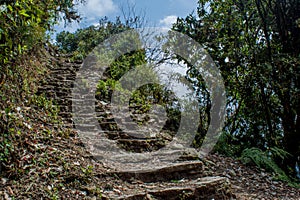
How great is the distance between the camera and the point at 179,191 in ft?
10.1

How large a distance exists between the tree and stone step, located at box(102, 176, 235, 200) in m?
3.14

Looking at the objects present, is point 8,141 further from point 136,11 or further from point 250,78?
point 136,11

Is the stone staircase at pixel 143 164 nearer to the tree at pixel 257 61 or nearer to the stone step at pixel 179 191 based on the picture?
the stone step at pixel 179 191

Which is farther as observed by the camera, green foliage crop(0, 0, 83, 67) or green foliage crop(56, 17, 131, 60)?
green foliage crop(56, 17, 131, 60)

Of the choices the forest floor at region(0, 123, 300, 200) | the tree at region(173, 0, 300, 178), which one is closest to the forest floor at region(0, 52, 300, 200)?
the forest floor at region(0, 123, 300, 200)

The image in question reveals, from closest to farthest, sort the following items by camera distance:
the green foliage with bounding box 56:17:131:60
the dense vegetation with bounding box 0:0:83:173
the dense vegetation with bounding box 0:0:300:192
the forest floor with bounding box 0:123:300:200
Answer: the forest floor with bounding box 0:123:300:200, the dense vegetation with bounding box 0:0:83:173, the dense vegetation with bounding box 0:0:300:192, the green foliage with bounding box 56:17:131:60

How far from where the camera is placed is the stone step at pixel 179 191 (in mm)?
2844

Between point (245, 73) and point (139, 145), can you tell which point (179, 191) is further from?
point (245, 73)

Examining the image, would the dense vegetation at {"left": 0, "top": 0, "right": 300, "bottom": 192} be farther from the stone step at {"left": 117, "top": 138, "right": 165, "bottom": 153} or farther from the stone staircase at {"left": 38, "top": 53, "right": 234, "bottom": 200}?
the stone step at {"left": 117, "top": 138, "right": 165, "bottom": 153}

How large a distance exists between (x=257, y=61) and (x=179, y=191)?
13.4 ft

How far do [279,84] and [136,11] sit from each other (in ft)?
19.9

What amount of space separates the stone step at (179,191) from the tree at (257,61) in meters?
3.14

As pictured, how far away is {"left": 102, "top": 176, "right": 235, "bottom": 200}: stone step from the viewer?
9.33 feet

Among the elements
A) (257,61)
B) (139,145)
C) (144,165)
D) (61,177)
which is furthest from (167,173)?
(257,61)
